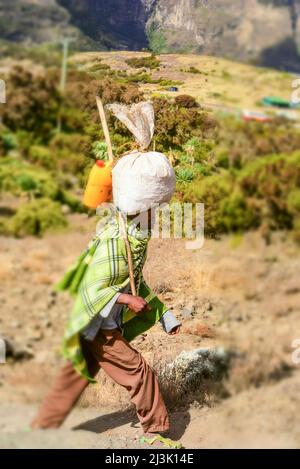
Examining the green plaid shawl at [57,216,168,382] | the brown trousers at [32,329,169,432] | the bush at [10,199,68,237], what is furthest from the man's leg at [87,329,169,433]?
the bush at [10,199,68,237]

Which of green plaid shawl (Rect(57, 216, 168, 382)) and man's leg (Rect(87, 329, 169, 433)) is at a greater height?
green plaid shawl (Rect(57, 216, 168, 382))

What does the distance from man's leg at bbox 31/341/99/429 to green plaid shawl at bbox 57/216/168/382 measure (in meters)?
0.05

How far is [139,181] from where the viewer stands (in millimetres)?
2307

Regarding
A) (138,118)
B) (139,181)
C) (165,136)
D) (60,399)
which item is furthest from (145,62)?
(60,399)

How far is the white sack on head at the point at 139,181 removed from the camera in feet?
7.56

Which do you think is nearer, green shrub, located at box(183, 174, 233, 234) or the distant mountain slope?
the distant mountain slope

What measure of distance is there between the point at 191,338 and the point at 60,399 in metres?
1.89

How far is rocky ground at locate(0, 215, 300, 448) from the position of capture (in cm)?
254

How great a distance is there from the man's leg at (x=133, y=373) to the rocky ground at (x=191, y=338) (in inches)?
5.3

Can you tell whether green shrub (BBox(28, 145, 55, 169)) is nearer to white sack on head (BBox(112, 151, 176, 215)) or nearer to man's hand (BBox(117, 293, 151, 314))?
white sack on head (BBox(112, 151, 176, 215))

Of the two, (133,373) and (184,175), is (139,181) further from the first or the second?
(184,175)

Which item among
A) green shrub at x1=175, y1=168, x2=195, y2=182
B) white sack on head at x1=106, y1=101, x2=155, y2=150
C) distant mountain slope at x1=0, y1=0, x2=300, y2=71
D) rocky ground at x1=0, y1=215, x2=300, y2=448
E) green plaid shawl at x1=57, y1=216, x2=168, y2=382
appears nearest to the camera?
green plaid shawl at x1=57, y1=216, x2=168, y2=382

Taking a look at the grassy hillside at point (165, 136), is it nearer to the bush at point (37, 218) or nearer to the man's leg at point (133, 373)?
the bush at point (37, 218)

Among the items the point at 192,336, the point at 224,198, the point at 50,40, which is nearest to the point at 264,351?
the point at 192,336
